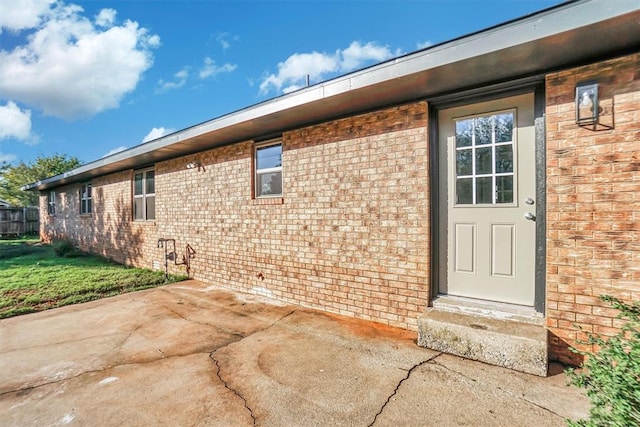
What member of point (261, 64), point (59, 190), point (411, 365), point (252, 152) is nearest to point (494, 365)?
point (411, 365)

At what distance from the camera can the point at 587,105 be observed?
2.45 meters

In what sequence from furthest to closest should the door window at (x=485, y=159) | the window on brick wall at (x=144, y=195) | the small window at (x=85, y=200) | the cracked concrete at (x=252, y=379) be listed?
the small window at (x=85, y=200)
the window on brick wall at (x=144, y=195)
the door window at (x=485, y=159)
the cracked concrete at (x=252, y=379)

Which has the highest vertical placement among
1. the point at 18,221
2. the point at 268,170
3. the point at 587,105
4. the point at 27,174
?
the point at 27,174

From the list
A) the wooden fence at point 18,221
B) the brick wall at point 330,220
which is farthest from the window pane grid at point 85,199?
the wooden fence at point 18,221

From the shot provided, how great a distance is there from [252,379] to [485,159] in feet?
10.8

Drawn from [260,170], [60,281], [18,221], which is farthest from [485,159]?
[18,221]

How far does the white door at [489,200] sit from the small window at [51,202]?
17147 mm

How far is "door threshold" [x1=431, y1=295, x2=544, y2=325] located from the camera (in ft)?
9.14

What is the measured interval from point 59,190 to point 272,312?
14.2 m

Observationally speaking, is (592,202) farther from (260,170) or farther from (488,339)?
(260,170)

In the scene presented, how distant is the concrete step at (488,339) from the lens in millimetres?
2393

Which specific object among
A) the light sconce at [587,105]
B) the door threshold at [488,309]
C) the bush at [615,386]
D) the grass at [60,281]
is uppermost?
the light sconce at [587,105]

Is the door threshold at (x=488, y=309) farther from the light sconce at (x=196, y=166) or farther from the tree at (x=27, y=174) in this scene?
the tree at (x=27, y=174)

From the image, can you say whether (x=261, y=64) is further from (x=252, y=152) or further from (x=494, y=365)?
(x=494, y=365)
